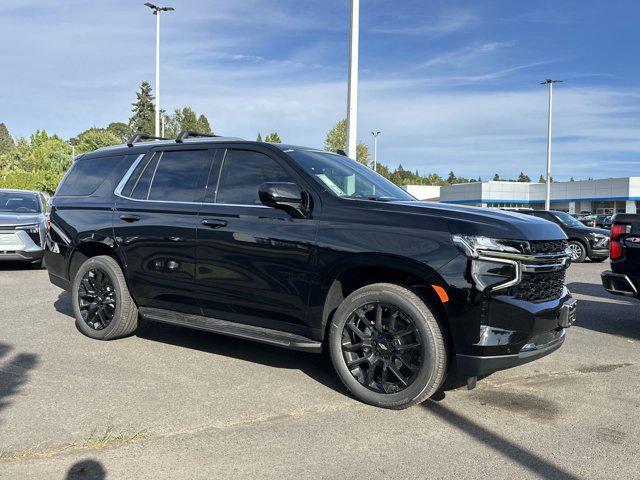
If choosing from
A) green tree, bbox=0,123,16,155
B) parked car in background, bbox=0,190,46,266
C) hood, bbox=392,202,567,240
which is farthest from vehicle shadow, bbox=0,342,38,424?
green tree, bbox=0,123,16,155

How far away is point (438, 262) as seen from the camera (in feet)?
12.5

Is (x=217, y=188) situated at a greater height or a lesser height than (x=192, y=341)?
greater

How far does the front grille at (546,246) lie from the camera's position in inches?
153

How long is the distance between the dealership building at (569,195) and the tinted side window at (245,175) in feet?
198

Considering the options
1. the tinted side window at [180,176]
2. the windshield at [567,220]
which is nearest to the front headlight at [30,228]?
the tinted side window at [180,176]

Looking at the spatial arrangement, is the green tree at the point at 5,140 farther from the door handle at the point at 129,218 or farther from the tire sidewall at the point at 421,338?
the tire sidewall at the point at 421,338

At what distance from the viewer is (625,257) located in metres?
6.11

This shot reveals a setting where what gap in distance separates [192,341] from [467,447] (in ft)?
10.8

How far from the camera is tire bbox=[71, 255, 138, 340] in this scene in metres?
5.59

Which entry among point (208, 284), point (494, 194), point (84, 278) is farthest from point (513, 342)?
point (494, 194)

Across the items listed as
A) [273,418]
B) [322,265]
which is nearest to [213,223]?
[322,265]

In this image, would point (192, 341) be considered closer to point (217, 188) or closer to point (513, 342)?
point (217, 188)

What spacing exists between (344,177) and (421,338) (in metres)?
1.69

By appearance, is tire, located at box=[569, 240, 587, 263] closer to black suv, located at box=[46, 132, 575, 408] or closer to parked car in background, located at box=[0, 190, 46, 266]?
black suv, located at box=[46, 132, 575, 408]
